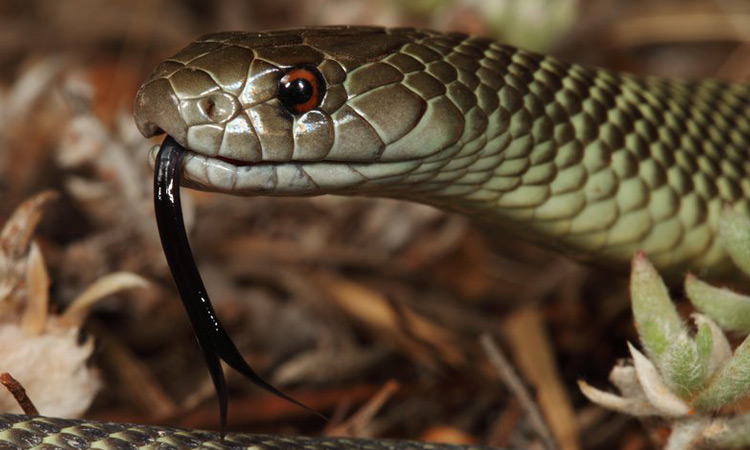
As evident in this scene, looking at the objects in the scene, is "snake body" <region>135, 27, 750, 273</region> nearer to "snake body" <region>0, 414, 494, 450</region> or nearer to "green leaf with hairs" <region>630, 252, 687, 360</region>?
"green leaf with hairs" <region>630, 252, 687, 360</region>

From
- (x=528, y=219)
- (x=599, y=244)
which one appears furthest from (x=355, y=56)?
(x=599, y=244)

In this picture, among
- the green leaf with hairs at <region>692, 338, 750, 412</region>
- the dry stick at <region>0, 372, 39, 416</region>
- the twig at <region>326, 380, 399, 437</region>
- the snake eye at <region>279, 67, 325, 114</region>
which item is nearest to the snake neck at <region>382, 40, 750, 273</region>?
the snake eye at <region>279, 67, 325, 114</region>

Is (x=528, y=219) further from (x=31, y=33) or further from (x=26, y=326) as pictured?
(x=31, y=33)

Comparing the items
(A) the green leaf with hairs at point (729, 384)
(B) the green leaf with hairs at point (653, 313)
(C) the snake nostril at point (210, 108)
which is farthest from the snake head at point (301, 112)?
(A) the green leaf with hairs at point (729, 384)

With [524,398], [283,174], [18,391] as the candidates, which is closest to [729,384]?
[524,398]

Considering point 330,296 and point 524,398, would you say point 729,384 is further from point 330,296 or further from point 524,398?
point 330,296

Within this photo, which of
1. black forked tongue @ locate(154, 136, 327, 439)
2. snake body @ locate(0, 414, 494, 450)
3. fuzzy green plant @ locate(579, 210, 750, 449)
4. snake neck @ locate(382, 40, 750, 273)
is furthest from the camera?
snake neck @ locate(382, 40, 750, 273)

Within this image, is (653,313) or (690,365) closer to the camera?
(690,365)
